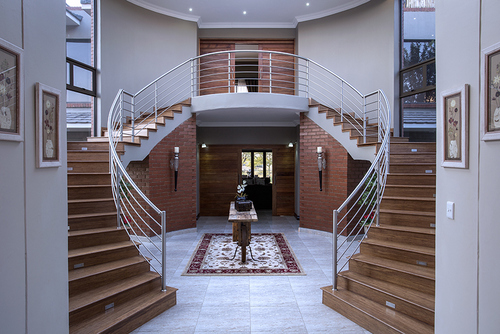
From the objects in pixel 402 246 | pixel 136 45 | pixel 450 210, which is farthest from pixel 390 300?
pixel 136 45

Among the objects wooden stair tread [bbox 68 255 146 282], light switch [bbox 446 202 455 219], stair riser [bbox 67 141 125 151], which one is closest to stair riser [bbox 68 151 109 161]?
stair riser [bbox 67 141 125 151]

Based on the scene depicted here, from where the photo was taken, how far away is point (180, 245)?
20.5 ft

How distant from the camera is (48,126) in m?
2.20

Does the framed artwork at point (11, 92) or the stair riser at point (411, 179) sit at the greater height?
the framed artwork at point (11, 92)

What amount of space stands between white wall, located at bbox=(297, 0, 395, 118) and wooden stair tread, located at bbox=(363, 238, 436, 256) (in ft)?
14.0

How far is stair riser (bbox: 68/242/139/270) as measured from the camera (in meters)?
3.23

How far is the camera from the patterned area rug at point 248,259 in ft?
15.6

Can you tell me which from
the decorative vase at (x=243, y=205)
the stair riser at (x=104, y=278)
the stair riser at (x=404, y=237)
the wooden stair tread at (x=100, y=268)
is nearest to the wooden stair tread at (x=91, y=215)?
the wooden stair tread at (x=100, y=268)

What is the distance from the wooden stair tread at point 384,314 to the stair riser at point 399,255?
1.75 ft

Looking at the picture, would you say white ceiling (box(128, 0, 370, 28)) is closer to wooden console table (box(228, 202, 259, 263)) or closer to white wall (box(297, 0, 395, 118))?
white wall (box(297, 0, 395, 118))

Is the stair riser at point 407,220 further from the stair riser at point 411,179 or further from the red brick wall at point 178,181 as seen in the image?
the red brick wall at point 178,181

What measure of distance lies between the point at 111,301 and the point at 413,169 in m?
4.16

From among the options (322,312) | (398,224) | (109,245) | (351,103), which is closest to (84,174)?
(109,245)

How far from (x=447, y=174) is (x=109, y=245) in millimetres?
3427
